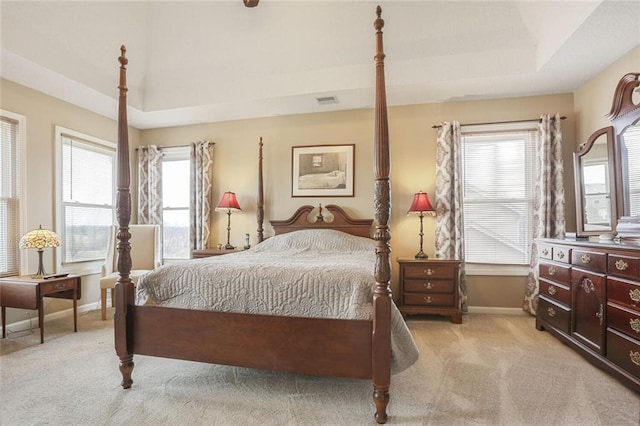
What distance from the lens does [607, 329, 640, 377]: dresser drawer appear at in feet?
6.90

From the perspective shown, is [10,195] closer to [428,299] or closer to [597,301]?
[428,299]

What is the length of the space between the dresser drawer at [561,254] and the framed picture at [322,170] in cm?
232

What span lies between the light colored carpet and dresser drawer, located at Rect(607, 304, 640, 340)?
38 centimetres

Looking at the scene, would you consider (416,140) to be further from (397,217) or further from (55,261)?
(55,261)

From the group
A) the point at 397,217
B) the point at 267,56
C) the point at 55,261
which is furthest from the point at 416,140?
the point at 55,261

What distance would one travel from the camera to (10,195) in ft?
11.6

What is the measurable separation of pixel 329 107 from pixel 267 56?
999 mm

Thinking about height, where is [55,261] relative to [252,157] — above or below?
below

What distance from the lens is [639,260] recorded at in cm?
208

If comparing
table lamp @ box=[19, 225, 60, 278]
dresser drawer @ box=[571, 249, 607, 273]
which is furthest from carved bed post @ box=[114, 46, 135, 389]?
dresser drawer @ box=[571, 249, 607, 273]

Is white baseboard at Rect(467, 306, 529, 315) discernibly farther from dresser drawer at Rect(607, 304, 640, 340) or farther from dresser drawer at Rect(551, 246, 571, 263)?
dresser drawer at Rect(607, 304, 640, 340)

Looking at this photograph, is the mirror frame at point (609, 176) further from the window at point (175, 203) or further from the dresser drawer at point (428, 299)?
the window at point (175, 203)

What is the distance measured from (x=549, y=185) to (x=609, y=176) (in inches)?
29.6

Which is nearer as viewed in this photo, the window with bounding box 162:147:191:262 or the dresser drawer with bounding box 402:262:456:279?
the dresser drawer with bounding box 402:262:456:279
